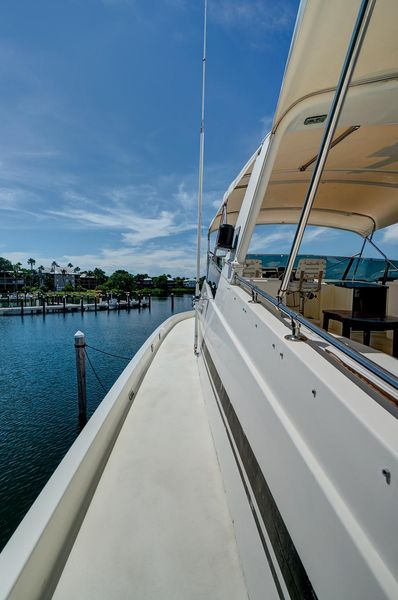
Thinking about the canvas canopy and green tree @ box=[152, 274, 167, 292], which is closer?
the canvas canopy

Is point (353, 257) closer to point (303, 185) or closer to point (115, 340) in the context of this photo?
point (303, 185)

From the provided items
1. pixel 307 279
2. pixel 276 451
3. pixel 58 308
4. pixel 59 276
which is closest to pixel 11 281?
pixel 59 276

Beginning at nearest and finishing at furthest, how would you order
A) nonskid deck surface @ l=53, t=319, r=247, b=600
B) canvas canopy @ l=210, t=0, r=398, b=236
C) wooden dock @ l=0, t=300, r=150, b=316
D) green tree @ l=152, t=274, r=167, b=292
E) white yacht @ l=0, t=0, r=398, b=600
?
1. white yacht @ l=0, t=0, r=398, b=600
2. canvas canopy @ l=210, t=0, r=398, b=236
3. nonskid deck surface @ l=53, t=319, r=247, b=600
4. wooden dock @ l=0, t=300, r=150, b=316
5. green tree @ l=152, t=274, r=167, b=292

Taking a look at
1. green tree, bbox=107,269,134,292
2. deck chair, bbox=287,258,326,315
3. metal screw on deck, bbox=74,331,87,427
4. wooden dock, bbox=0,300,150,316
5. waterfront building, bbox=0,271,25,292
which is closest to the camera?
deck chair, bbox=287,258,326,315

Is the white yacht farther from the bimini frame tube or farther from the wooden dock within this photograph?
the wooden dock

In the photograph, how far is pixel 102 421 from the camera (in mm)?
2652

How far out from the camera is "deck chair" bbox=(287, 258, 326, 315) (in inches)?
145

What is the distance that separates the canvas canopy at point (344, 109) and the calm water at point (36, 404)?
6694 mm

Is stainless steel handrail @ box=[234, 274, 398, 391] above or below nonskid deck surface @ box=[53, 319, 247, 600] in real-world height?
above

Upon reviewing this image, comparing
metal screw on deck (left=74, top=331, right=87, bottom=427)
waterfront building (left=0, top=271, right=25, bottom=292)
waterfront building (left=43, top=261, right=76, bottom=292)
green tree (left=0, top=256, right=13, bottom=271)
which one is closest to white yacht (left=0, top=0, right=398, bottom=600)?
metal screw on deck (left=74, top=331, right=87, bottom=427)

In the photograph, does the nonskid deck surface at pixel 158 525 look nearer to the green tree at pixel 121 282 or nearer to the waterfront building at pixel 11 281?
the green tree at pixel 121 282

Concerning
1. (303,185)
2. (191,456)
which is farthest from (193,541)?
(303,185)

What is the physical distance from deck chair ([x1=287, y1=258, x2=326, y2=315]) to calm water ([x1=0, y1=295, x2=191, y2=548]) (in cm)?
587

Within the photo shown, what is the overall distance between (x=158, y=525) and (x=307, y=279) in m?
3.24
